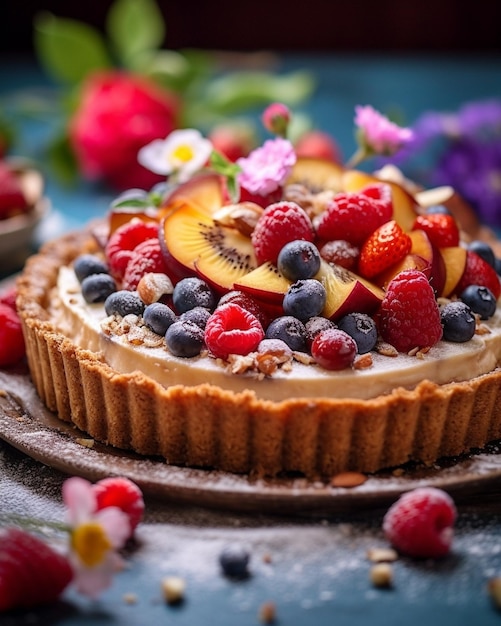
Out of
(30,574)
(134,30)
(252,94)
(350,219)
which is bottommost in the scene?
(30,574)

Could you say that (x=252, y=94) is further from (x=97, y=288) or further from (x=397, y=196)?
(x=97, y=288)

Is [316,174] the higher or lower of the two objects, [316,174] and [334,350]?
the higher

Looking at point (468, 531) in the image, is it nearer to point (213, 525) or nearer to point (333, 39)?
point (213, 525)

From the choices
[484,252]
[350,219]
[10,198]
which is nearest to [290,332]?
[350,219]

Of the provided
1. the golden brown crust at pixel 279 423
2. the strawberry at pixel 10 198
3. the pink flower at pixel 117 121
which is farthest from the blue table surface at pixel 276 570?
the pink flower at pixel 117 121

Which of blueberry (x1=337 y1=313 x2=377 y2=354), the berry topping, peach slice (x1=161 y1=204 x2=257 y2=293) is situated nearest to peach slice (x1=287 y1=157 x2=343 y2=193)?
peach slice (x1=161 y1=204 x2=257 y2=293)

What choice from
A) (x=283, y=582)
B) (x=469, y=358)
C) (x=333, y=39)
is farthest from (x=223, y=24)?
(x=283, y=582)
